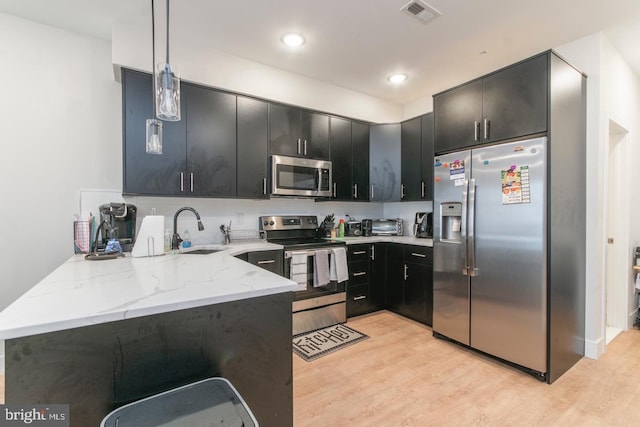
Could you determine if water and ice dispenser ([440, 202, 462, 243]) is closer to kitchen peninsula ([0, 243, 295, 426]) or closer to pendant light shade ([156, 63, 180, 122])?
kitchen peninsula ([0, 243, 295, 426])

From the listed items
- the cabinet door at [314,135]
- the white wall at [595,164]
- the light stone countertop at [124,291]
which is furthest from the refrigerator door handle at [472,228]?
the light stone countertop at [124,291]

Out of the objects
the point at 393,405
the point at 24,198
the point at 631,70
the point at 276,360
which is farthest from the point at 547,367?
the point at 24,198

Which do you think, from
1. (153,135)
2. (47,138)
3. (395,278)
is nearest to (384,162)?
(395,278)

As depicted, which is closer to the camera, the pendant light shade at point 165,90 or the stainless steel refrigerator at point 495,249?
the pendant light shade at point 165,90

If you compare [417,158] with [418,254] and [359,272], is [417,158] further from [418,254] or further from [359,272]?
[359,272]

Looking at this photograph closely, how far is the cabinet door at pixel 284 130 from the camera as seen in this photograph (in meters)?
3.09

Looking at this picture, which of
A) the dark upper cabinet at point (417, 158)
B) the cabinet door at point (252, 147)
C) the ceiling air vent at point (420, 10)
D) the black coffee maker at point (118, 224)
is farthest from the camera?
the dark upper cabinet at point (417, 158)

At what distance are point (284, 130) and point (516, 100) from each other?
2.11m

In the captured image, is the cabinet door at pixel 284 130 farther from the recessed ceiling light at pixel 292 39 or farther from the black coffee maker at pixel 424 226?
the black coffee maker at pixel 424 226

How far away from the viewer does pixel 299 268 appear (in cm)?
296

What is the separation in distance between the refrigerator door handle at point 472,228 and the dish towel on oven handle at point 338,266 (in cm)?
126

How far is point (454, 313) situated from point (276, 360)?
6.78 ft

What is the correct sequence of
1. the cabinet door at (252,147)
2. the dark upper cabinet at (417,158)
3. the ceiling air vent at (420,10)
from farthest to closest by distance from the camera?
1. the dark upper cabinet at (417,158)
2. the cabinet door at (252,147)
3. the ceiling air vent at (420,10)

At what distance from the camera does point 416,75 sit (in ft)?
10.7
